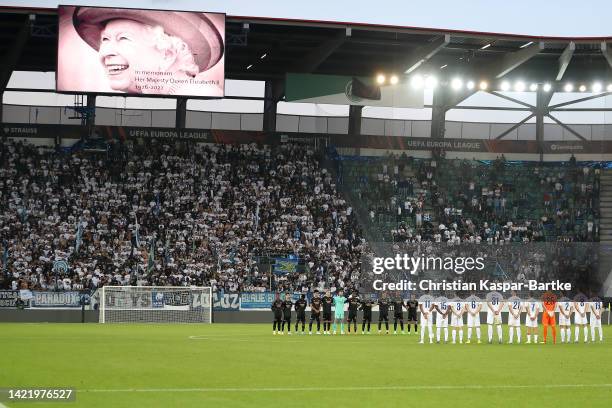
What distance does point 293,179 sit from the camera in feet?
197

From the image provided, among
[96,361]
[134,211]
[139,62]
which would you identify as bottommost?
[96,361]

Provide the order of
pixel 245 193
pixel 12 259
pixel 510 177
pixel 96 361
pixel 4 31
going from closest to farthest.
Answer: pixel 96 361 < pixel 12 259 < pixel 4 31 < pixel 245 193 < pixel 510 177

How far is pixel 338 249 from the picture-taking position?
5506 cm

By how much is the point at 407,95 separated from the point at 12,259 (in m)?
23.3

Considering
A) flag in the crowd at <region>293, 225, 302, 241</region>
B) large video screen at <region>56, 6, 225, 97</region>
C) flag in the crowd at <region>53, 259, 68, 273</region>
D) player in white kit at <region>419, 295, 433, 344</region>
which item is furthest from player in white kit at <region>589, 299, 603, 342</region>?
flag in the crowd at <region>53, 259, 68, 273</region>

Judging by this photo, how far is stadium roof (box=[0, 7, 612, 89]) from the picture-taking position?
52.8 meters

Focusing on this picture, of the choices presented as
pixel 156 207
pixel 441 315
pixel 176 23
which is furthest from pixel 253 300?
pixel 441 315

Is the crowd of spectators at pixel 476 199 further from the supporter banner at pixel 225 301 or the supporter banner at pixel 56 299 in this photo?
the supporter banner at pixel 56 299

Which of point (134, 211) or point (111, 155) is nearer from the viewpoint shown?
point (134, 211)

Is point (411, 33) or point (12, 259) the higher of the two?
point (411, 33)

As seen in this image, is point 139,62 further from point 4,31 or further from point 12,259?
point 12,259

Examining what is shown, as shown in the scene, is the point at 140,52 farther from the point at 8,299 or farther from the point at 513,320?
the point at 513,320

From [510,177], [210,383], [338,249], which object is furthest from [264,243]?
[210,383]

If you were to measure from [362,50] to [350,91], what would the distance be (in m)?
2.37
